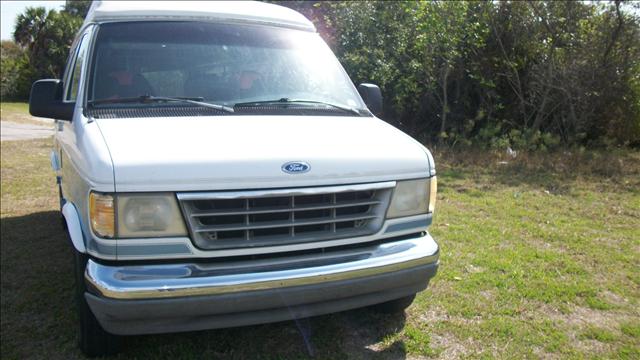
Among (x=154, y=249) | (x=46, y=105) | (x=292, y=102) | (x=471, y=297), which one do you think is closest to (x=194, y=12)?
(x=292, y=102)

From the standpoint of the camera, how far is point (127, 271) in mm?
2580

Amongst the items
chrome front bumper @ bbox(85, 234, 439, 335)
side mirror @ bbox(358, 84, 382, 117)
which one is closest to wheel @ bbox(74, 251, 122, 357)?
chrome front bumper @ bbox(85, 234, 439, 335)

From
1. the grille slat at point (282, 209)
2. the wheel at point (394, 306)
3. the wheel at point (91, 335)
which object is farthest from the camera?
the wheel at point (394, 306)

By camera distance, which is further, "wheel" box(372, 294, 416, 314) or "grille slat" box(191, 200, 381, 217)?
"wheel" box(372, 294, 416, 314)

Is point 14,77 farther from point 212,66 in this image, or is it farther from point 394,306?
point 394,306

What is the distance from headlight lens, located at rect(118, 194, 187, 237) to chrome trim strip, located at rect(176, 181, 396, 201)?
9 cm

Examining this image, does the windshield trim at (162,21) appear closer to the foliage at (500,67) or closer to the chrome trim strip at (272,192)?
the chrome trim strip at (272,192)

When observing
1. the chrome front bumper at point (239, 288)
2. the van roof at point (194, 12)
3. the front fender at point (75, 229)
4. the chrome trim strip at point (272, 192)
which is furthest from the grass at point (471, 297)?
the van roof at point (194, 12)

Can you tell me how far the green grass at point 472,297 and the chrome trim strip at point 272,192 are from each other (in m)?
1.11

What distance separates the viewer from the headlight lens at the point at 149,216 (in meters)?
2.56

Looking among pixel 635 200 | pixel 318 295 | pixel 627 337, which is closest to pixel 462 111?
pixel 635 200

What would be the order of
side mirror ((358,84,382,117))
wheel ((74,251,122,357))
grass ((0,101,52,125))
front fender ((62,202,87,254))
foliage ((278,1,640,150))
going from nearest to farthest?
front fender ((62,202,87,254)), wheel ((74,251,122,357)), side mirror ((358,84,382,117)), foliage ((278,1,640,150)), grass ((0,101,52,125))

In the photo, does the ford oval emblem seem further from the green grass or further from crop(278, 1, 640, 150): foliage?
crop(278, 1, 640, 150): foliage

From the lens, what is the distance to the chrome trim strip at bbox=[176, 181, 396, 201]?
8.50ft
